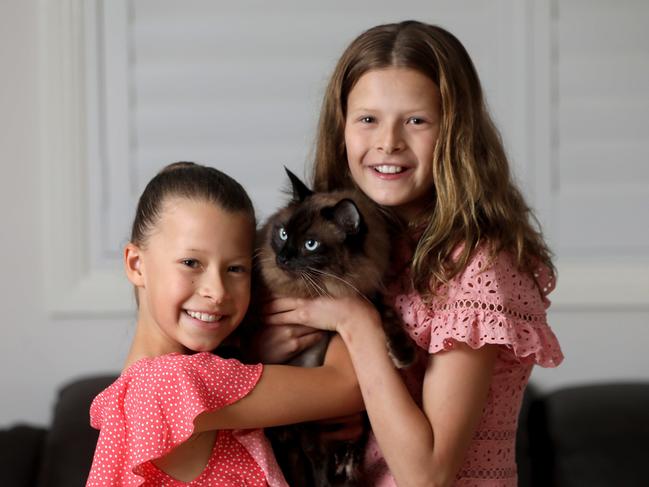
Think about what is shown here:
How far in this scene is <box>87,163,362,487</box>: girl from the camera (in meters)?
1.32

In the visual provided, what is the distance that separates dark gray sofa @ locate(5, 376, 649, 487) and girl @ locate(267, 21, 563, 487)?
950 millimetres

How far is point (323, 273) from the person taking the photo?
156 centimetres

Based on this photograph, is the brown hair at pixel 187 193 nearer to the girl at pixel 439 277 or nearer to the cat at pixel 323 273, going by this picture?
the cat at pixel 323 273

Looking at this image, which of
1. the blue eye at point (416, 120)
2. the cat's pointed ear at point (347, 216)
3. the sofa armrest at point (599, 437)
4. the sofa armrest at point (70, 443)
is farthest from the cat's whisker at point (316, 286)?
the sofa armrest at point (599, 437)

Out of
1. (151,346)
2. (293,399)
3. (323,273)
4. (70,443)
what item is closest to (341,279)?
(323,273)

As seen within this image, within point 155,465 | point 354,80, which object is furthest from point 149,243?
point 354,80

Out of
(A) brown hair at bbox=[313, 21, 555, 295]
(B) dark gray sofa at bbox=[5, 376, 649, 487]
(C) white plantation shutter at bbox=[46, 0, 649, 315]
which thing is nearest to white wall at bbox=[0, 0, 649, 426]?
(C) white plantation shutter at bbox=[46, 0, 649, 315]

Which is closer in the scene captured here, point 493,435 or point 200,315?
point 200,315

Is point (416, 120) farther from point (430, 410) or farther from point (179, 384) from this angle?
point (179, 384)

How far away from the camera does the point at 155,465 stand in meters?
1.34

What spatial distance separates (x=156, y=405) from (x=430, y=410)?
1.54 feet

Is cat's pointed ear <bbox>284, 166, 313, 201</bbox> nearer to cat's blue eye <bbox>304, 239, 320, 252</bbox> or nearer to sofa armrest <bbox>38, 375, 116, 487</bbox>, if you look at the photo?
cat's blue eye <bbox>304, 239, 320, 252</bbox>

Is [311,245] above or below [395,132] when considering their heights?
below

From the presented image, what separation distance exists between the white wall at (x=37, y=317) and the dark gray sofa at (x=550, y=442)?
173mm
